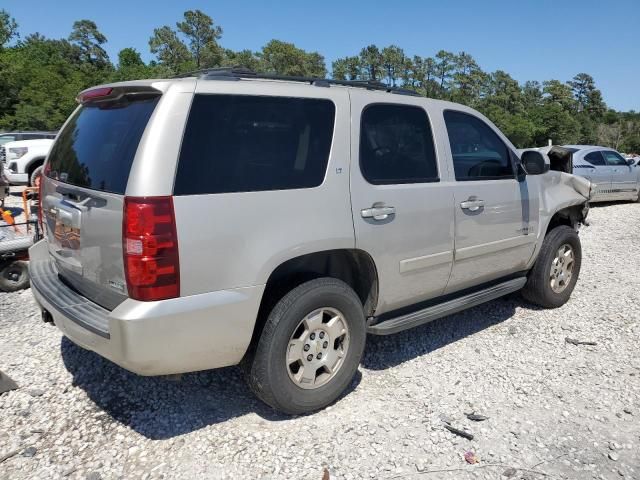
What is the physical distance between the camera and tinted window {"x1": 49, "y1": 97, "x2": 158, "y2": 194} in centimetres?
255

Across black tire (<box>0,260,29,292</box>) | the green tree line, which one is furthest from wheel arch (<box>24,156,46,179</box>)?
the green tree line

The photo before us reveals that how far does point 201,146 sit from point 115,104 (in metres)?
0.70

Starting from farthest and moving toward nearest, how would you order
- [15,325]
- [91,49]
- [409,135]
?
1. [91,49]
2. [15,325]
3. [409,135]

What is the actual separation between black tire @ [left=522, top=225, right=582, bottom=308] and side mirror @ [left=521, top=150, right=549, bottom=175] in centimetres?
76

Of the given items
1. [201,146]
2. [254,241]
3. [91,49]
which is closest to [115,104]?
[201,146]

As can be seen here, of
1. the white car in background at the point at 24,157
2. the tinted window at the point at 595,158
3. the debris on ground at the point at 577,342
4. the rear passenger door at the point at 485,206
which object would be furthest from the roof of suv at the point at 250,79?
the white car in background at the point at 24,157

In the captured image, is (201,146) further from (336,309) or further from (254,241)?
(336,309)

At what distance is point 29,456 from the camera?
8.89ft

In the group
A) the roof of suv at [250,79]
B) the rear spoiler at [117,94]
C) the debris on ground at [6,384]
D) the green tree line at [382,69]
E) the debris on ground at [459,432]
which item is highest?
the green tree line at [382,69]

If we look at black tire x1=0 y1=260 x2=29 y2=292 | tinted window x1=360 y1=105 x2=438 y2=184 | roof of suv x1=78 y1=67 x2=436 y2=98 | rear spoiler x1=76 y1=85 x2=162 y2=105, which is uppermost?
roof of suv x1=78 y1=67 x2=436 y2=98

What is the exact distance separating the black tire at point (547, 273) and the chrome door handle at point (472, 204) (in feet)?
4.33

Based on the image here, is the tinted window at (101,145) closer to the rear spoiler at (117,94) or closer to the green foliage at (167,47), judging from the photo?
the rear spoiler at (117,94)

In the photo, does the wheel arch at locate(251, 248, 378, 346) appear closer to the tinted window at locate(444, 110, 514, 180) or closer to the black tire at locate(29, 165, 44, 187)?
the tinted window at locate(444, 110, 514, 180)

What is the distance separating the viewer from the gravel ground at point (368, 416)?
270 centimetres
